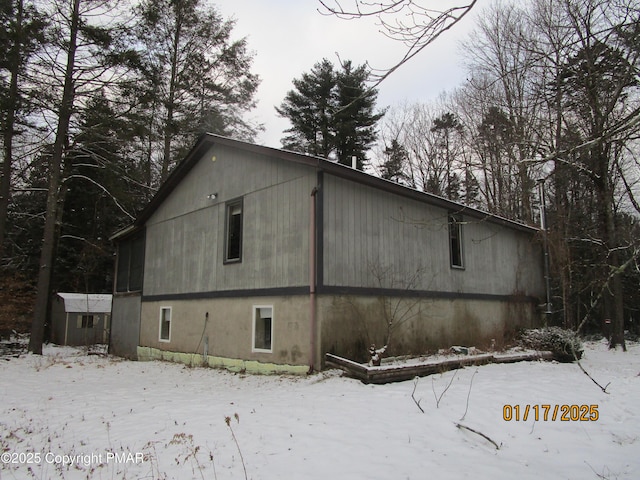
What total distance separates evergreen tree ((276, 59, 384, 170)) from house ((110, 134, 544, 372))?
11.8 metres

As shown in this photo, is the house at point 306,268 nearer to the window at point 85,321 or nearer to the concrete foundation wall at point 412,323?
the concrete foundation wall at point 412,323

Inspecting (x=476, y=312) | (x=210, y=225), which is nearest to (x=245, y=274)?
(x=210, y=225)

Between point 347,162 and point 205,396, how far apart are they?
19.3 meters

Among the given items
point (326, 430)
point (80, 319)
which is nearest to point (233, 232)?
point (326, 430)

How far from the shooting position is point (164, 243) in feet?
52.5

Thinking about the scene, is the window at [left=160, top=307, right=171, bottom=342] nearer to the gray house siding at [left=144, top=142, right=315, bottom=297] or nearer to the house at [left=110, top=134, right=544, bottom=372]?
the house at [left=110, top=134, right=544, bottom=372]

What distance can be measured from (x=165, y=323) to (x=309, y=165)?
850 cm

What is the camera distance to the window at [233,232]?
12602mm

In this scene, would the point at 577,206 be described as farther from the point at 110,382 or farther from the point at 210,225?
the point at 110,382

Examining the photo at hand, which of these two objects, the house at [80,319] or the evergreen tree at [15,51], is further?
the house at [80,319]

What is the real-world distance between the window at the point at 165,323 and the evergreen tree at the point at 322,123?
13461mm

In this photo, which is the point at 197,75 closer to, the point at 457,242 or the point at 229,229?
the point at 229,229

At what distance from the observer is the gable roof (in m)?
10.2

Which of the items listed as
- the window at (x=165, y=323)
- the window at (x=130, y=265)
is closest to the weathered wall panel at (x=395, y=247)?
the window at (x=165, y=323)
